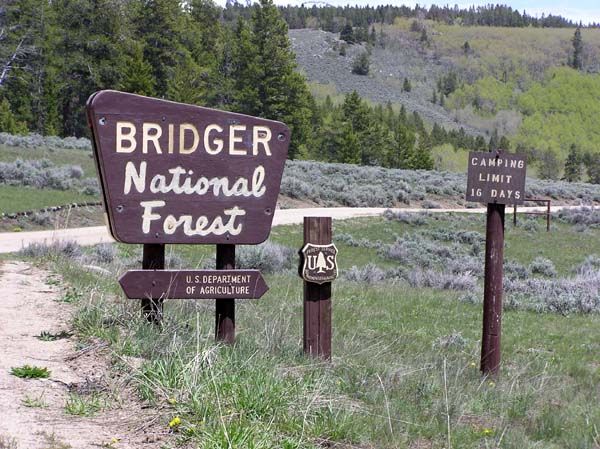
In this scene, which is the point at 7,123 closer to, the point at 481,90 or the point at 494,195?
the point at 494,195

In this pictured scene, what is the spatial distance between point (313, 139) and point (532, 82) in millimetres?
119353

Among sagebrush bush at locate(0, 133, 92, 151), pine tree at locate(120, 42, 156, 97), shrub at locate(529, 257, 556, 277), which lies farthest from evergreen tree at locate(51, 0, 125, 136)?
shrub at locate(529, 257, 556, 277)

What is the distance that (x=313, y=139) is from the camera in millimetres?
78875

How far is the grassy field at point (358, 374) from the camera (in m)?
4.63

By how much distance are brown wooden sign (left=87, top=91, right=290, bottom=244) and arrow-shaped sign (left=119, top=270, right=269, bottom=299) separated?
27 centimetres

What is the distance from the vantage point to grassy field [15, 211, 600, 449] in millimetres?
4633

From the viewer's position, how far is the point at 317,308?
6863 mm

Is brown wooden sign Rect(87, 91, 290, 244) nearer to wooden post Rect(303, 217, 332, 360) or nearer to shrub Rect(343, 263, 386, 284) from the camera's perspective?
wooden post Rect(303, 217, 332, 360)

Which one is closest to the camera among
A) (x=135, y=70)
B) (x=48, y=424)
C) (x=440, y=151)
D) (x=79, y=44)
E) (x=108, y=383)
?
(x=48, y=424)

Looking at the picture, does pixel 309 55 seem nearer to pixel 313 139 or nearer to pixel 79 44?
pixel 313 139

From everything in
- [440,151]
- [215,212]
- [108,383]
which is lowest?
[440,151]

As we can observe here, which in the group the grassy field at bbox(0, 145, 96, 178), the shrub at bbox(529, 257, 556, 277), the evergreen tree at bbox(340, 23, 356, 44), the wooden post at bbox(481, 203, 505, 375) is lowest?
the shrub at bbox(529, 257, 556, 277)

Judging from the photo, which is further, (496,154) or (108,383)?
(496,154)

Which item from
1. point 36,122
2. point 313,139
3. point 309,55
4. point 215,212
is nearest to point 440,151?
point 313,139
